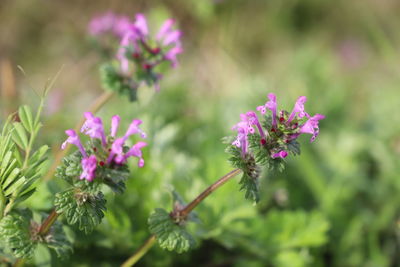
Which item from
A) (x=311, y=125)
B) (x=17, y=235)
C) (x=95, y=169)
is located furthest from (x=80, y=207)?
(x=311, y=125)

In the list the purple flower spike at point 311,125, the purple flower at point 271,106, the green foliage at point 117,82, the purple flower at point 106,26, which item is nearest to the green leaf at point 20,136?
the green foliage at point 117,82

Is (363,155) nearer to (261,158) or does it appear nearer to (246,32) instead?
(261,158)

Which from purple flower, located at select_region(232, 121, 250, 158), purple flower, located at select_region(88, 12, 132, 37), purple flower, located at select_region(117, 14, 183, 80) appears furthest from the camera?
purple flower, located at select_region(88, 12, 132, 37)

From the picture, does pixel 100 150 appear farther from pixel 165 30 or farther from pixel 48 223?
pixel 165 30

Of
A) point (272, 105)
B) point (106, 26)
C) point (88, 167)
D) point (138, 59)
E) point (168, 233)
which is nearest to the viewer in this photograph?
point (88, 167)

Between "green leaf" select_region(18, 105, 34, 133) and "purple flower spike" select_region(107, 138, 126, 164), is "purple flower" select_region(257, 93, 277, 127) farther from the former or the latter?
"green leaf" select_region(18, 105, 34, 133)

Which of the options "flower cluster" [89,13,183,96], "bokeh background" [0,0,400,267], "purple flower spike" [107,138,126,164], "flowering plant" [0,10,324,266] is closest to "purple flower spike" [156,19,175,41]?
"flower cluster" [89,13,183,96]

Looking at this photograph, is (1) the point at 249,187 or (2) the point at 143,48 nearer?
(1) the point at 249,187

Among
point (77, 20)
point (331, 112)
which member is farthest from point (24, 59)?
point (331, 112)
